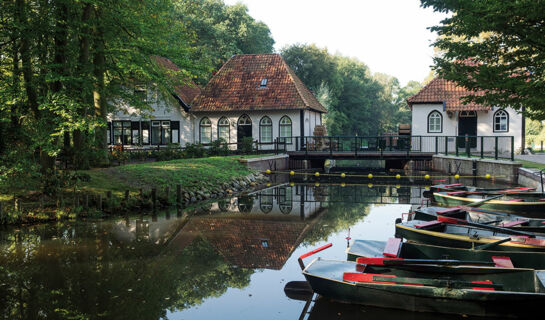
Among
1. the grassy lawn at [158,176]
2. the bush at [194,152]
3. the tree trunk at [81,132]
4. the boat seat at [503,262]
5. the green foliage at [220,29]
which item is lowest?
the boat seat at [503,262]

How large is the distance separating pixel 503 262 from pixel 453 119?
86.4 feet

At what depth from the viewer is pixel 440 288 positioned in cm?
654

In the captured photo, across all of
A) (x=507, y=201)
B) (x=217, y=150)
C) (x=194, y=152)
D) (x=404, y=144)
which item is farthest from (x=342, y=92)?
(x=507, y=201)

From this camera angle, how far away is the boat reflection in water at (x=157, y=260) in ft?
24.0

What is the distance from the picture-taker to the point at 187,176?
19.1 metres

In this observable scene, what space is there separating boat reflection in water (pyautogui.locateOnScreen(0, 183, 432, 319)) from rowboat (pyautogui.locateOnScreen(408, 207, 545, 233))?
5.65ft

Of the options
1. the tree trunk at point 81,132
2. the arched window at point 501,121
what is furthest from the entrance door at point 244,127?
the tree trunk at point 81,132

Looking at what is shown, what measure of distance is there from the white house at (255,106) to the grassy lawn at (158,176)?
35.6ft

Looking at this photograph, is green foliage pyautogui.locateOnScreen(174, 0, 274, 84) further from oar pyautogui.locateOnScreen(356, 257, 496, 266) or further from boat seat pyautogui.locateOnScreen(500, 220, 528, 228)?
oar pyautogui.locateOnScreen(356, 257, 496, 266)

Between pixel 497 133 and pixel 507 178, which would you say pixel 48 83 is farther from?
pixel 497 133

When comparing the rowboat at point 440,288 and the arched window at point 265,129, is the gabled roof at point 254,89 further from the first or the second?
the rowboat at point 440,288

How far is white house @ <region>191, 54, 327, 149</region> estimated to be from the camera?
33.1 m

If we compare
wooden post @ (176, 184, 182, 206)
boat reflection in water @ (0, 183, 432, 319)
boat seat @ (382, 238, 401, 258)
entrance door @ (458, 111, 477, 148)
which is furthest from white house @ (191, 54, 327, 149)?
boat seat @ (382, 238, 401, 258)

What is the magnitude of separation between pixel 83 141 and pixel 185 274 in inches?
421
